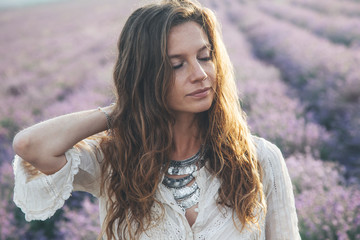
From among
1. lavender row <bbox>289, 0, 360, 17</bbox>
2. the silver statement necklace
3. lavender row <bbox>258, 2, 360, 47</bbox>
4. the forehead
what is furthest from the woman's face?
lavender row <bbox>289, 0, 360, 17</bbox>

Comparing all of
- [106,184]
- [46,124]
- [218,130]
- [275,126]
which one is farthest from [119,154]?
[275,126]

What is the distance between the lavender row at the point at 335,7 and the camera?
9.64 m

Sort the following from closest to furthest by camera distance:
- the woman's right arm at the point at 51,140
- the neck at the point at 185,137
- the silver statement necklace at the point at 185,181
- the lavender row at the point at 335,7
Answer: the woman's right arm at the point at 51,140
the silver statement necklace at the point at 185,181
the neck at the point at 185,137
the lavender row at the point at 335,7

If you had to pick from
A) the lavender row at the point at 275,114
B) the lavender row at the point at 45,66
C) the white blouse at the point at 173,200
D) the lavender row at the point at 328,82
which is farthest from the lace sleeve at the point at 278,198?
the lavender row at the point at 328,82

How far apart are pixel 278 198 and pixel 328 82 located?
377 centimetres

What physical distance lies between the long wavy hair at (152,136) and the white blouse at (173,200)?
4 centimetres

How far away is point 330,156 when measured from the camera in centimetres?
340

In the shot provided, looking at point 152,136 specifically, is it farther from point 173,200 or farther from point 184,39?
point 184,39

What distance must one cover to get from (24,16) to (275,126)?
19.1 m

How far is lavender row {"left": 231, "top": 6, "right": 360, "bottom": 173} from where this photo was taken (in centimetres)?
349

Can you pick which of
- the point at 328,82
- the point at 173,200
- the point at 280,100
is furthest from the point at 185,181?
the point at 328,82

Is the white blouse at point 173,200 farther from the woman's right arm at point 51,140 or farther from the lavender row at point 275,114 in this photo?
the lavender row at point 275,114

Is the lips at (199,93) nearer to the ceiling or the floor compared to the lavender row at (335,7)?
nearer to the ceiling

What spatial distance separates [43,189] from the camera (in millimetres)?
1321
